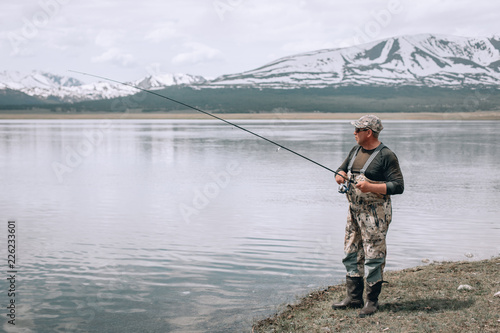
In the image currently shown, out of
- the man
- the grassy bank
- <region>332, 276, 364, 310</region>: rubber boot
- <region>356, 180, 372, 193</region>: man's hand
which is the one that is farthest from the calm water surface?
<region>356, 180, 372, 193</region>: man's hand

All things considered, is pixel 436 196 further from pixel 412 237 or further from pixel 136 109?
pixel 136 109

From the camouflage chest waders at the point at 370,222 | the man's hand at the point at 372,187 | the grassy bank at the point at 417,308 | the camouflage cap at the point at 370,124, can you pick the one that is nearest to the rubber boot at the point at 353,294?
the grassy bank at the point at 417,308

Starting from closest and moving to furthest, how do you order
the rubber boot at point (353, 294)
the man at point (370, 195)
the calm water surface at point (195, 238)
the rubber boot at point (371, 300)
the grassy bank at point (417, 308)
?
the grassy bank at point (417, 308), the man at point (370, 195), the rubber boot at point (371, 300), the rubber boot at point (353, 294), the calm water surface at point (195, 238)

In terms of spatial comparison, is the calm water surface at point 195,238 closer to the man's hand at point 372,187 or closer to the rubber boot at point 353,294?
the rubber boot at point 353,294

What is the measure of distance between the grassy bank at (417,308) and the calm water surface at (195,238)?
53 cm

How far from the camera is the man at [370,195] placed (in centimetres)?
572

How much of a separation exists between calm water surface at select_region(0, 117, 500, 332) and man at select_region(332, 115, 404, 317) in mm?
1462

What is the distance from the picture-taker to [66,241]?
10.6 m

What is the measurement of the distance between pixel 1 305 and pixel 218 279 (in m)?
2.73

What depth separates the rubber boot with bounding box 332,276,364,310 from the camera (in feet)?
20.1

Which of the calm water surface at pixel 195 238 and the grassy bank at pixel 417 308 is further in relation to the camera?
the calm water surface at pixel 195 238

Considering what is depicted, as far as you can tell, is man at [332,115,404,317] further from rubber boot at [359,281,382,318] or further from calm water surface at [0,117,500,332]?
calm water surface at [0,117,500,332]

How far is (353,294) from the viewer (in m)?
6.16

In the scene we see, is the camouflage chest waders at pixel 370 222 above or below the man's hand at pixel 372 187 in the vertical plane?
below
